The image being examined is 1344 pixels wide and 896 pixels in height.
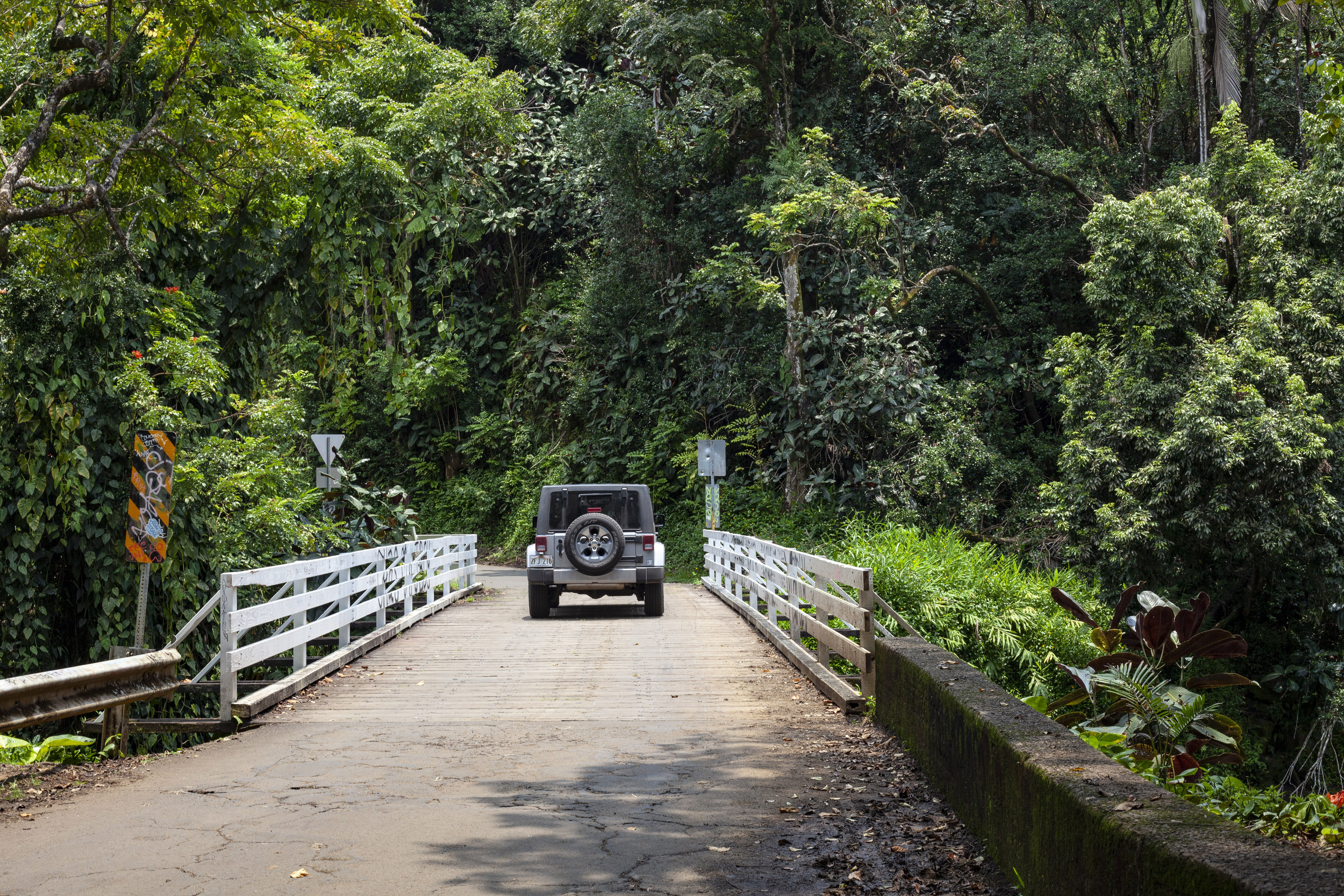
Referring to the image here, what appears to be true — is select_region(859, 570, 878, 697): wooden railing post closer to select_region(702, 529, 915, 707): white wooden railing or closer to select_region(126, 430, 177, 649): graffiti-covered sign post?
select_region(702, 529, 915, 707): white wooden railing

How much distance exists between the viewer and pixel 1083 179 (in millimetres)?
27016

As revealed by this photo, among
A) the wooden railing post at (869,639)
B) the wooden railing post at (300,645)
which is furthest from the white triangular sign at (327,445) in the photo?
the wooden railing post at (869,639)

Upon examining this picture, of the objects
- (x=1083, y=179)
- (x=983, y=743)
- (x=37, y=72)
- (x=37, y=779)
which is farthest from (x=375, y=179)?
(x=1083, y=179)

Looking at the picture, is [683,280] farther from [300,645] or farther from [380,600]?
[300,645]

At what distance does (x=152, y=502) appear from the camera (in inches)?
391

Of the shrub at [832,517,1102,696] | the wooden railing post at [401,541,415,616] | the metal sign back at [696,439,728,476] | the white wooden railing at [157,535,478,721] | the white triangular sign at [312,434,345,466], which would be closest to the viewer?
the white wooden railing at [157,535,478,721]

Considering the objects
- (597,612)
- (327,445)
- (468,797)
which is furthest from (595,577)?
(468,797)

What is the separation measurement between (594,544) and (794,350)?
1183 cm

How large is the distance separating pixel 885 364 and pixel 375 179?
13.5m

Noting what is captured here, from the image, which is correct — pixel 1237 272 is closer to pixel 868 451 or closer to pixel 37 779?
pixel 868 451

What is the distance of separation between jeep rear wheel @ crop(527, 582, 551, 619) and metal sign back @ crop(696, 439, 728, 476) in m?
8.21

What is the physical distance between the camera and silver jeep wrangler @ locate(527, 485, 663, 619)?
17.2 meters

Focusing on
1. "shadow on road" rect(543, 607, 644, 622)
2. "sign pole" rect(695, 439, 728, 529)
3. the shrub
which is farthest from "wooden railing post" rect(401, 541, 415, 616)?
"sign pole" rect(695, 439, 728, 529)

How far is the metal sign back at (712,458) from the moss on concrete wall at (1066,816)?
18360 millimetres
